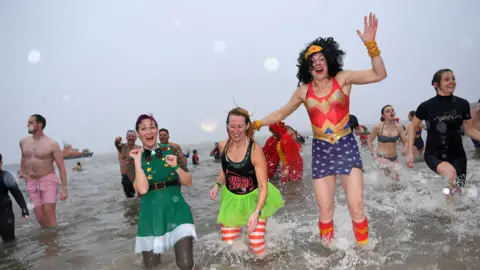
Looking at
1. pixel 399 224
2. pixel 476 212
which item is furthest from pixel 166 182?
pixel 476 212

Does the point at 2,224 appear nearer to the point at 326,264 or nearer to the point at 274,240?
the point at 274,240

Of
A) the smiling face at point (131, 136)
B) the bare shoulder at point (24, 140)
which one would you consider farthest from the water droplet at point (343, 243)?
the smiling face at point (131, 136)

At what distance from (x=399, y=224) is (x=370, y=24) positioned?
3.33 metres

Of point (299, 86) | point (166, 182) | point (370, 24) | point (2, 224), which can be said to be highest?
point (370, 24)

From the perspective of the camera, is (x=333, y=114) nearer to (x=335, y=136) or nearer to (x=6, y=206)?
(x=335, y=136)

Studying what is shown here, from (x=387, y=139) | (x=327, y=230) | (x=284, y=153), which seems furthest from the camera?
(x=284, y=153)

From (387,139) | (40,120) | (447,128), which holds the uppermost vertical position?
(40,120)

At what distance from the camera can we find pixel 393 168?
27.9ft

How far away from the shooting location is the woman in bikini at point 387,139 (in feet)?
27.7

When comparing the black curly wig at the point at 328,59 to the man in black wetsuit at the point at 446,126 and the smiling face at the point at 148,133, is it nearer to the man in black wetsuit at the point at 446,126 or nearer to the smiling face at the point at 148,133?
the smiling face at the point at 148,133

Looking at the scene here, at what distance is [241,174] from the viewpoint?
4.29 metres

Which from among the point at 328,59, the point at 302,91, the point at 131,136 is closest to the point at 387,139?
the point at 302,91

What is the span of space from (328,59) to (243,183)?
1882 millimetres

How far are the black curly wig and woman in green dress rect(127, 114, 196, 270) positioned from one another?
197cm
